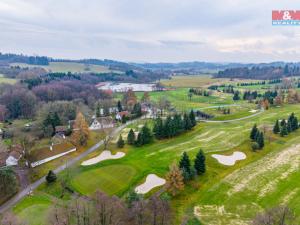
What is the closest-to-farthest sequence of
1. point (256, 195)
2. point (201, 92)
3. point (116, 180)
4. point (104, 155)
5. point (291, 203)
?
point (291, 203) → point (256, 195) → point (116, 180) → point (104, 155) → point (201, 92)

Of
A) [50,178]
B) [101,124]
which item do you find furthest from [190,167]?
[101,124]

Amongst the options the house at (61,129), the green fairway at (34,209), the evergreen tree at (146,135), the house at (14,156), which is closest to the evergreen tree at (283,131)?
the evergreen tree at (146,135)

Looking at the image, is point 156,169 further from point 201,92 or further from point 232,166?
point 201,92

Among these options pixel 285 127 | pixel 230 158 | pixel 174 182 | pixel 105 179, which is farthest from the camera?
pixel 285 127

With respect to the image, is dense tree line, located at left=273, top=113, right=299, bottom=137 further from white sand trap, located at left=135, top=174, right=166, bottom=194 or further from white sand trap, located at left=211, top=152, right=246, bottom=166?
white sand trap, located at left=135, top=174, right=166, bottom=194

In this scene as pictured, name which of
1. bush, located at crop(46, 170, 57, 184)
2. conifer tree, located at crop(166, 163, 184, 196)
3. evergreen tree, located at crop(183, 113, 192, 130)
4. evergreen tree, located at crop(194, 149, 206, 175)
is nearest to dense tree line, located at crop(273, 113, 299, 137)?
evergreen tree, located at crop(183, 113, 192, 130)

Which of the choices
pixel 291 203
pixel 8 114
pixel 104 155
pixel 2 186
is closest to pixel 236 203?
pixel 291 203

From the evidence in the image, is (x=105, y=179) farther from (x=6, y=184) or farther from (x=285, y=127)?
(x=285, y=127)

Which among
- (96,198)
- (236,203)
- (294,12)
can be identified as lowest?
(236,203)
